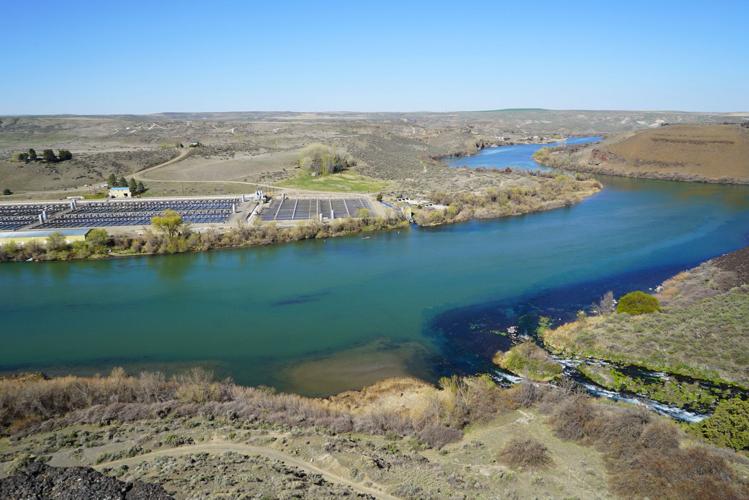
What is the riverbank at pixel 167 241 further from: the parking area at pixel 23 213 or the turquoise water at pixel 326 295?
the parking area at pixel 23 213

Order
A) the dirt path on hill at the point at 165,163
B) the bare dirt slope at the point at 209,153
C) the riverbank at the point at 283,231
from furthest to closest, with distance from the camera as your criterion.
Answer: the dirt path on hill at the point at 165,163
the bare dirt slope at the point at 209,153
the riverbank at the point at 283,231

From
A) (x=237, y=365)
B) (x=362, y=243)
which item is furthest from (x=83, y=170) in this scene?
(x=237, y=365)

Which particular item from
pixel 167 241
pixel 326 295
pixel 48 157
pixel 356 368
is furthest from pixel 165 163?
pixel 356 368

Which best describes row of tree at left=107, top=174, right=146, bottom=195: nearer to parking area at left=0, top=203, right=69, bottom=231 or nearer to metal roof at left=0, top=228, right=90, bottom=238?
parking area at left=0, top=203, right=69, bottom=231

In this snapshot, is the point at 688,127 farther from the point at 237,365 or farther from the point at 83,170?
the point at 83,170

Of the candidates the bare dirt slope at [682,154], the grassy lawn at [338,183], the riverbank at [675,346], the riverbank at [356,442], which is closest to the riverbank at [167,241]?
the grassy lawn at [338,183]

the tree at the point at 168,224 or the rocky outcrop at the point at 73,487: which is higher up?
the tree at the point at 168,224
